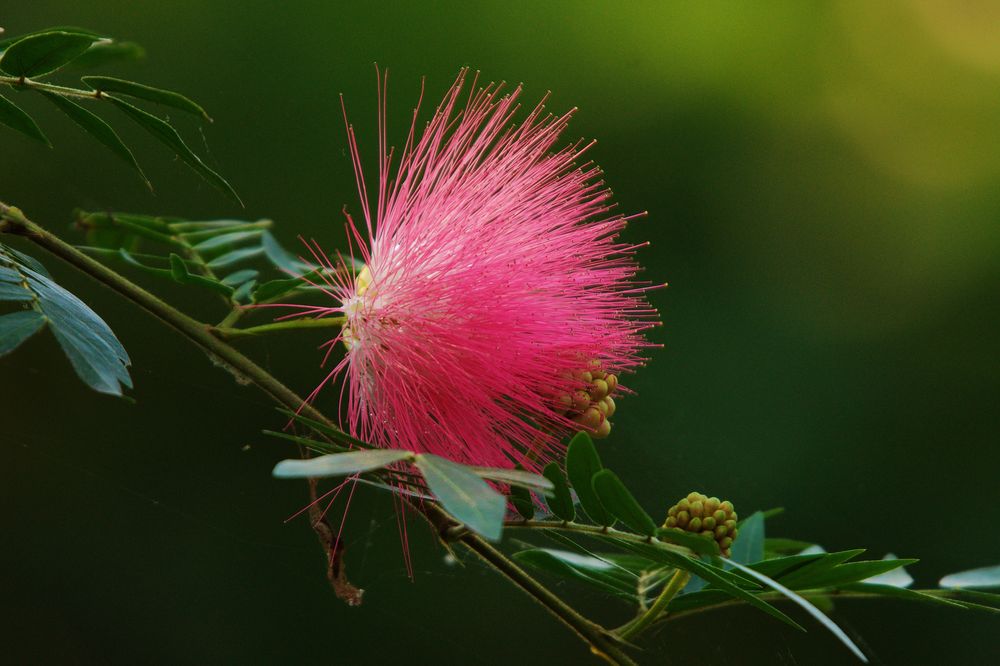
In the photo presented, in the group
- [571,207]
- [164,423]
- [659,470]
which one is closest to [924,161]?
[659,470]

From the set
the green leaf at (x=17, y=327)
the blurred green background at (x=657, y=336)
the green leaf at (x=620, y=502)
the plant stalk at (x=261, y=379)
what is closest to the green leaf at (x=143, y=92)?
the plant stalk at (x=261, y=379)

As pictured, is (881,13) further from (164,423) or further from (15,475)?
(15,475)

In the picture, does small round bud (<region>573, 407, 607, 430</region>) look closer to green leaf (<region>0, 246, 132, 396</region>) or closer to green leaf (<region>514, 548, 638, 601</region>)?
green leaf (<region>514, 548, 638, 601</region>)

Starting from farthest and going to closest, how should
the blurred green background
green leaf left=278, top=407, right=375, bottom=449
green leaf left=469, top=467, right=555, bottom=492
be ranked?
the blurred green background
green leaf left=278, top=407, right=375, bottom=449
green leaf left=469, top=467, right=555, bottom=492

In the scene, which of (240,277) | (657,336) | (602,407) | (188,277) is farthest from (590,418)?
(657,336)

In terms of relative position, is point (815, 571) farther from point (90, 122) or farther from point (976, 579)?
point (90, 122)

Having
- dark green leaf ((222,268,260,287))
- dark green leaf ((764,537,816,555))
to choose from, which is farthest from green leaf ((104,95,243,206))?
dark green leaf ((764,537,816,555))
